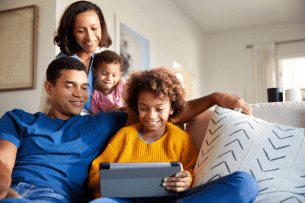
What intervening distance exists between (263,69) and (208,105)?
17.3 ft

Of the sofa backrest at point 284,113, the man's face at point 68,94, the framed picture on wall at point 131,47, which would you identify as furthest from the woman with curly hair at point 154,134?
the framed picture on wall at point 131,47

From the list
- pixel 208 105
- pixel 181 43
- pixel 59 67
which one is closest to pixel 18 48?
pixel 59 67

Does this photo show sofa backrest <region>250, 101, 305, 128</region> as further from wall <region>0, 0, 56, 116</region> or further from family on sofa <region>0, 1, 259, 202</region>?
wall <region>0, 0, 56, 116</region>

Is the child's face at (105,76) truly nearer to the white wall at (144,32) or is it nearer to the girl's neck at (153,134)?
the white wall at (144,32)

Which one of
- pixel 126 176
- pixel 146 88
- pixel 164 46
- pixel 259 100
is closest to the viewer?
pixel 126 176

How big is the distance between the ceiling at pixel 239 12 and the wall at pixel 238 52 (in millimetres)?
187

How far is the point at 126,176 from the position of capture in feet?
3.03

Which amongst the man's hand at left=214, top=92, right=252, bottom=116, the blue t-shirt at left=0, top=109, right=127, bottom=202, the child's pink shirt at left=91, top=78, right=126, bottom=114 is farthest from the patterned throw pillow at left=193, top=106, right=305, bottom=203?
the child's pink shirt at left=91, top=78, right=126, bottom=114

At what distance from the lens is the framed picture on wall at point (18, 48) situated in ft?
8.45

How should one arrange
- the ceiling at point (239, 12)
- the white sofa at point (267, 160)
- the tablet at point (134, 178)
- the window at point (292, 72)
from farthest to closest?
1. the window at point (292, 72)
2. the ceiling at point (239, 12)
3. the white sofa at point (267, 160)
4. the tablet at point (134, 178)

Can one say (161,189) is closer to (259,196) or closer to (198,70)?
(259,196)

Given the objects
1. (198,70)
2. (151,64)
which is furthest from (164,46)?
(198,70)

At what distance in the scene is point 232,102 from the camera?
1383mm

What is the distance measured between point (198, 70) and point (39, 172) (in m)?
5.46
